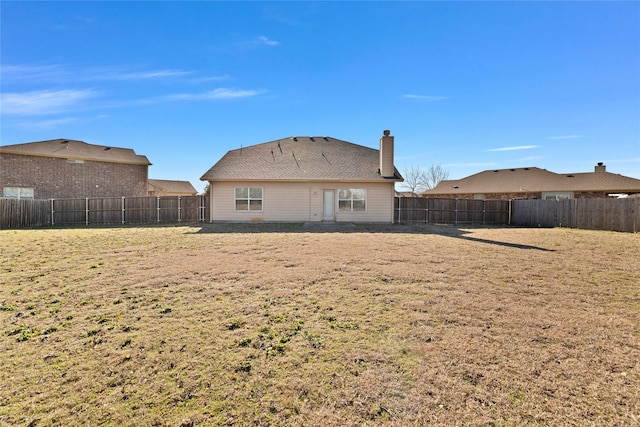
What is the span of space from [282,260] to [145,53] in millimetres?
11514

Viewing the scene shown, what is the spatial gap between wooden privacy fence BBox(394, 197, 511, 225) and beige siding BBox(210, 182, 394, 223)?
218 cm

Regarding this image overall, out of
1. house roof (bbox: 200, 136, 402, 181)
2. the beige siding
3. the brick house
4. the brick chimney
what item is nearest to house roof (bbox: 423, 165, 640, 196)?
house roof (bbox: 200, 136, 402, 181)

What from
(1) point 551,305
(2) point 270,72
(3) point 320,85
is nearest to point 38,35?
(2) point 270,72

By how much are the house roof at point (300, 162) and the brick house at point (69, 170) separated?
12095mm

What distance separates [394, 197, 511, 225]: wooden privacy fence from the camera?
766 inches

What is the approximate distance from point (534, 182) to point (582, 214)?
1248 cm

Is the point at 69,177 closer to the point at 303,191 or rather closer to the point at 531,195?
the point at 303,191

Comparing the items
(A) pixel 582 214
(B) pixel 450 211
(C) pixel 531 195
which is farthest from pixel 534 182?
(B) pixel 450 211

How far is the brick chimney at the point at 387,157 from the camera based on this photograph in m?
17.5

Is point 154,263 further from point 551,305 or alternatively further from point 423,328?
point 551,305

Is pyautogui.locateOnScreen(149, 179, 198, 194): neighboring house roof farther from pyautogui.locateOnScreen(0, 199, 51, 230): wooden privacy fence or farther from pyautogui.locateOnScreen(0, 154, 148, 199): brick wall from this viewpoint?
pyautogui.locateOnScreen(0, 199, 51, 230): wooden privacy fence

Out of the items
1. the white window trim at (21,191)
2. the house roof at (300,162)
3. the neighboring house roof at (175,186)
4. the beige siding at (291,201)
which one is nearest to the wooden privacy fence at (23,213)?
the white window trim at (21,191)

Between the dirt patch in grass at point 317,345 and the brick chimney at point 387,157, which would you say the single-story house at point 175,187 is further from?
the dirt patch in grass at point 317,345

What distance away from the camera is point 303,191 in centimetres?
1761
